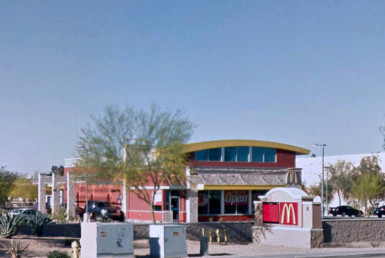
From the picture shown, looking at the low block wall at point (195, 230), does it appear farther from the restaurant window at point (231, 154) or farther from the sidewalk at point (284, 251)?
the restaurant window at point (231, 154)

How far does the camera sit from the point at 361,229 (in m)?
36.8

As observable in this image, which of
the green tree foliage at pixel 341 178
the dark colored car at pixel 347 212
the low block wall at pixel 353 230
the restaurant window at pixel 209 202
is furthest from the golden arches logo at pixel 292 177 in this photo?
the green tree foliage at pixel 341 178

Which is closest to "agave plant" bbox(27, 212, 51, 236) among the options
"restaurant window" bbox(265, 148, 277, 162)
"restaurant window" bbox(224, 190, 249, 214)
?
"restaurant window" bbox(224, 190, 249, 214)

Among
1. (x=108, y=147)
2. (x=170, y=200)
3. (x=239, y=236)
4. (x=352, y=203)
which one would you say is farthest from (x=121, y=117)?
(x=352, y=203)

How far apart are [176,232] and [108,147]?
15.6m

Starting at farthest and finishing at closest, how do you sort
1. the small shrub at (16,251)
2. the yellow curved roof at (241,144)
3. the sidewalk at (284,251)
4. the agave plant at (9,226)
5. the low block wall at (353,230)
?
the yellow curved roof at (241,144) → the low block wall at (353,230) → the agave plant at (9,226) → the sidewalk at (284,251) → the small shrub at (16,251)

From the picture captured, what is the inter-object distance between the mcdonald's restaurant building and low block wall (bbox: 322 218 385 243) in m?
14.5

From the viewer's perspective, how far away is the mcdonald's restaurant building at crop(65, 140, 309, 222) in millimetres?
54125

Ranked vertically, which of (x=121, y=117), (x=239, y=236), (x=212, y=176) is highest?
(x=121, y=117)

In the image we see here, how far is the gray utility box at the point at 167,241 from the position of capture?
2669 cm

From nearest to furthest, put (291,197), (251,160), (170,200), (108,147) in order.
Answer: (291,197) → (108,147) → (170,200) → (251,160)

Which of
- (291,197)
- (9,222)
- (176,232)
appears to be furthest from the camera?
(291,197)

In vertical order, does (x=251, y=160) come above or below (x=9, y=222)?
above

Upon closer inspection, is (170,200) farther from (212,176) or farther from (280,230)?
(280,230)
